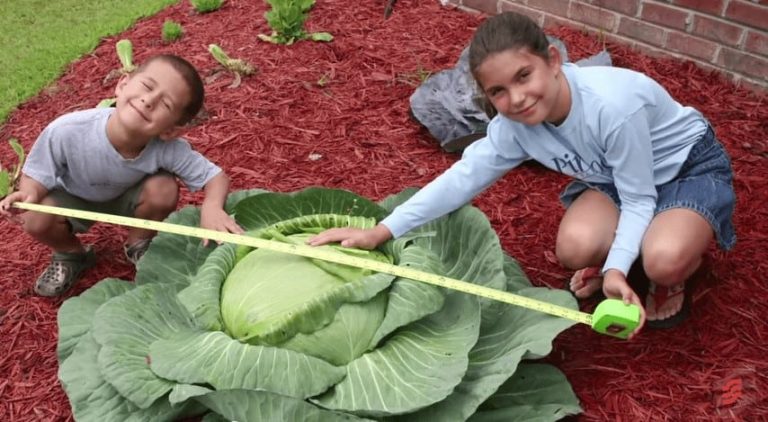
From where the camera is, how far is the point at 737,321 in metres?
3.07

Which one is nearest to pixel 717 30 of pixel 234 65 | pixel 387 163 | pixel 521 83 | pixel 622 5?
pixel 622 5

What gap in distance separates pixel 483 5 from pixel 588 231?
11.1 ft

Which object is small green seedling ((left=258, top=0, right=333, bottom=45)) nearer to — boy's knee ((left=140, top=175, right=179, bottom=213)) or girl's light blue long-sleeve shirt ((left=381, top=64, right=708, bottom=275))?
boy's knee ((left=140, top=175, right=179, bottom=213))

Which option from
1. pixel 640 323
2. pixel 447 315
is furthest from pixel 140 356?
pixel 640 323

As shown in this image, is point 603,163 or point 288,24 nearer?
point 603,163

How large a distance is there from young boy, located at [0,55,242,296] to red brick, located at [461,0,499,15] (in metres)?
3.31

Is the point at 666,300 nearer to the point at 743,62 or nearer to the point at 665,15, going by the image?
the point at 743,62

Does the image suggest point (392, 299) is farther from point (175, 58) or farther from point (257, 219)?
point (175, 58)

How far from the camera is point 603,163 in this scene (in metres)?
2.84

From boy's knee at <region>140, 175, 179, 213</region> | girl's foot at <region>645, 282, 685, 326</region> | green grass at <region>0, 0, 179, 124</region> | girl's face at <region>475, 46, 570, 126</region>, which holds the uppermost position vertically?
girl's face at <region>475, 46, 570, 126</region>

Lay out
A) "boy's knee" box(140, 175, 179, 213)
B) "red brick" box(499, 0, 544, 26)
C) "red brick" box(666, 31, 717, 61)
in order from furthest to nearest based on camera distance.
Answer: "red brick" box(499, 0, 544, 26) < "red brick" box(666, 31, 717, 61) < "boy's knee" box(140, 175, 179, 213)

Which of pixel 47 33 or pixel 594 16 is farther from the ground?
pixel 594 16

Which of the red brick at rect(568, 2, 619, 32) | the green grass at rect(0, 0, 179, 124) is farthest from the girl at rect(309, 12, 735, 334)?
the green grass at rect(0, 0, 179, 124)

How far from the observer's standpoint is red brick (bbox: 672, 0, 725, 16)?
4570 mm
